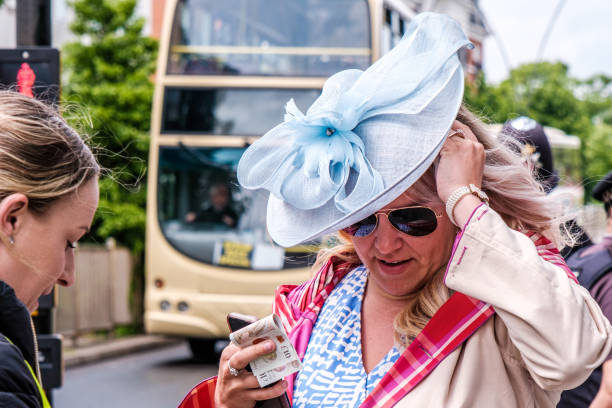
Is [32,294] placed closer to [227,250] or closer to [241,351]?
[241,351]

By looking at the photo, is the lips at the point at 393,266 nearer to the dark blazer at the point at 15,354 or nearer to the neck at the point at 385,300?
the neck at the point at 385,300

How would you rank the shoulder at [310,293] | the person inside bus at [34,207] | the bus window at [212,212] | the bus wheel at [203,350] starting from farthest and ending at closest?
the bus wheel at [203,350]
the bus window at [212,212]
the shoulder at [310,293]
the person inside bus at [34,207]

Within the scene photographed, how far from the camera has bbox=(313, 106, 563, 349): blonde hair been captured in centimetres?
187

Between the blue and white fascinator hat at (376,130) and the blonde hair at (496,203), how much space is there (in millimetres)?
153

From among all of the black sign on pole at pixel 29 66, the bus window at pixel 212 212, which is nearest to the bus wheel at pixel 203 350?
the bus window at pixel 212 212

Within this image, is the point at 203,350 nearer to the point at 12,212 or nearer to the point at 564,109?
the point at 12,212

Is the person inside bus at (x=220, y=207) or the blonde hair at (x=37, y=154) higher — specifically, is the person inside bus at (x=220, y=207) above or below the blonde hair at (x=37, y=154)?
below

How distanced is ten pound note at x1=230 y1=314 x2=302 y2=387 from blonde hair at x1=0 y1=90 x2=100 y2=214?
50cm

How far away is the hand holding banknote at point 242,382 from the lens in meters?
1.76

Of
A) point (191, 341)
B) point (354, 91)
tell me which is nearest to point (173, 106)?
point (191, 341)

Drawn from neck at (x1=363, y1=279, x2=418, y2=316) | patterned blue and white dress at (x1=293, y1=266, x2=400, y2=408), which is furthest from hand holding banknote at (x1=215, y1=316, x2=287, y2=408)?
neck at (x1=363, y1=279, x2=418, y2=316)

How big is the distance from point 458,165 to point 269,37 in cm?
744

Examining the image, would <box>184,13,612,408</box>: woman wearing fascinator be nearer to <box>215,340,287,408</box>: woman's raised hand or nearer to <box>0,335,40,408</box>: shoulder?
<box>215,340,287,408</box>: woman's raised hand

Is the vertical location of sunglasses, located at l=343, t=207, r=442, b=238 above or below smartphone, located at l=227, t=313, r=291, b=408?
above
